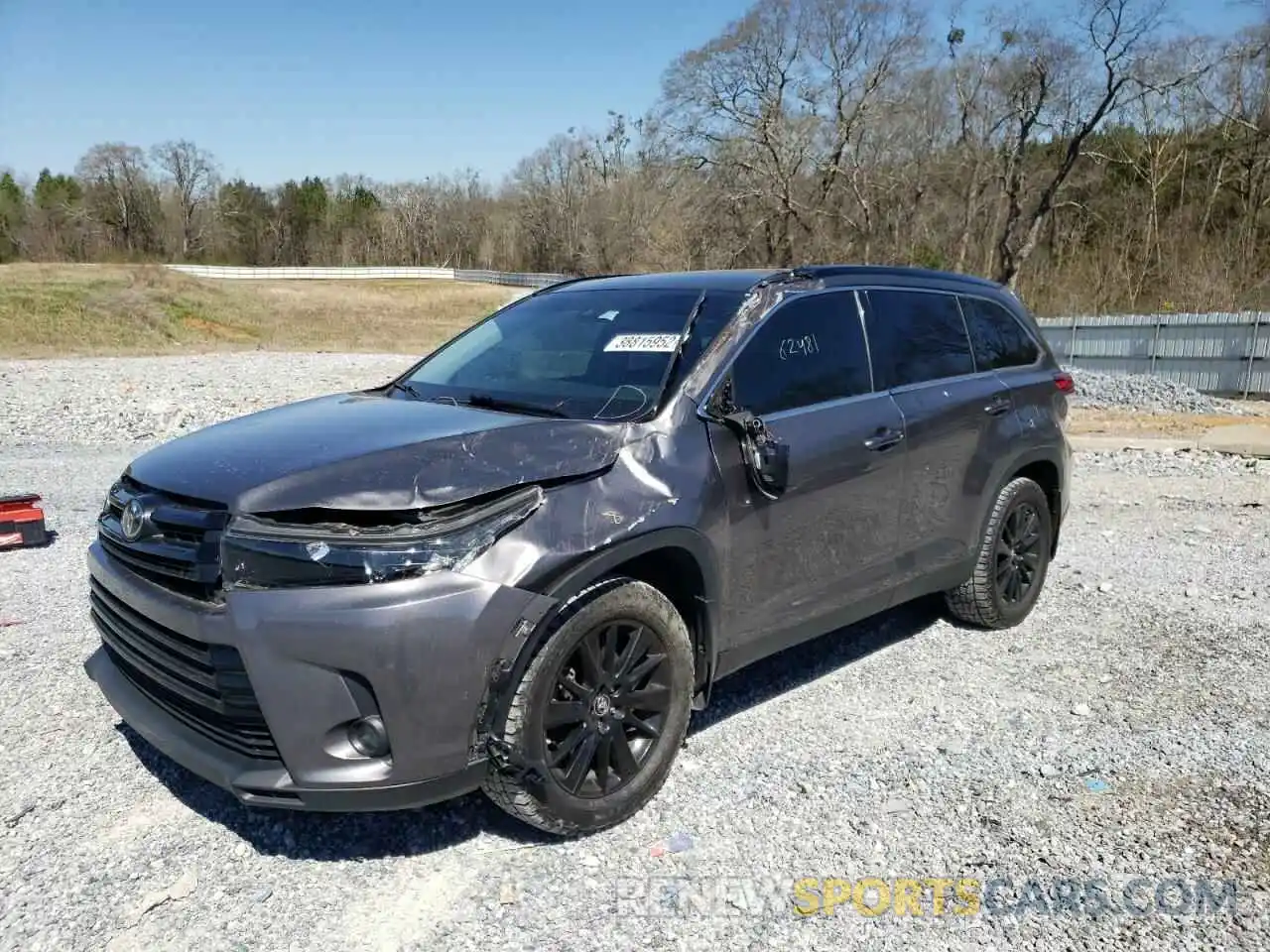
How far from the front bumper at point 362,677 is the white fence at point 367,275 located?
65.4m

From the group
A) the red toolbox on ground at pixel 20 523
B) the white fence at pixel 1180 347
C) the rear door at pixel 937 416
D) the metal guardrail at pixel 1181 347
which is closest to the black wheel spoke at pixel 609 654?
the rear door at pixel 937 416

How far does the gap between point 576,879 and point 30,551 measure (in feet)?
17.1

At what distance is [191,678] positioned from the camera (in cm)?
284

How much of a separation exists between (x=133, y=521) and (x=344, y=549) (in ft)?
2.88

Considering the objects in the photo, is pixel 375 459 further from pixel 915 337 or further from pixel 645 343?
pixel 915 337

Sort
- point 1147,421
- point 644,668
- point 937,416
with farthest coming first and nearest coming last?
point 1147,421 < point 937,416 < point 644,668

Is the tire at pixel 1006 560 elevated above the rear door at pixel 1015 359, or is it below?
below

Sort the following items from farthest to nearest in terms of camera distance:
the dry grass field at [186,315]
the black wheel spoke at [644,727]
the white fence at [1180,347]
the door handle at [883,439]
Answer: the dry grass field at [186,315] < the white fence at [1180,347] < the door handle at [883,439] < the black wheel spoke at [644,727]

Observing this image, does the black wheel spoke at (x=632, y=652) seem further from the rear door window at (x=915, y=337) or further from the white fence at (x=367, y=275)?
the white fence at (x=367, y=275)

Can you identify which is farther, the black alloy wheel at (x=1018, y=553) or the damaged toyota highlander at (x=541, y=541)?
the black alloy wheel at (x=1018, y=553)

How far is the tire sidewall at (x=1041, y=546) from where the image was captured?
493 centimetres

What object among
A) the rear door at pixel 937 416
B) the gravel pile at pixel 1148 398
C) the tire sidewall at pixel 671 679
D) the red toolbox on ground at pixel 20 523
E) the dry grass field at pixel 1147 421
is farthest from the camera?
the gravel pile at pixel 1148 398

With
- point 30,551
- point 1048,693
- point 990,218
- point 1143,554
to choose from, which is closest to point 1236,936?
point 1048,693

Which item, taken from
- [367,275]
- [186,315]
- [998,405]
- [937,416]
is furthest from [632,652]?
[367,275]
